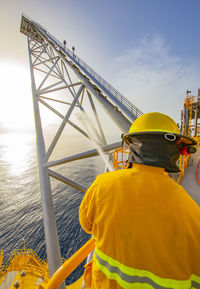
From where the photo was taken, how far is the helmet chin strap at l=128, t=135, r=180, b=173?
104 centimetres

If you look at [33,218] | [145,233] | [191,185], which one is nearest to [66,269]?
[145,233]

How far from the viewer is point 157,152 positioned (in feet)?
3.50

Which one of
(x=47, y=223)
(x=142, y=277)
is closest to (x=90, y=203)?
(x=142, y=277)

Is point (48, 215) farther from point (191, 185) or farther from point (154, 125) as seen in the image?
point (191, 185)

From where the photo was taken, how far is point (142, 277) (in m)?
0.79

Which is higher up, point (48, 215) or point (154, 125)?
point (154, 125)

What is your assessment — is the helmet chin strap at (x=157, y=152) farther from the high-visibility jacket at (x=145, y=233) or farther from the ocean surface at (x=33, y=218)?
the ocean surface at (x=33, y=218)

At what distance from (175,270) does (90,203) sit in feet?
2.29

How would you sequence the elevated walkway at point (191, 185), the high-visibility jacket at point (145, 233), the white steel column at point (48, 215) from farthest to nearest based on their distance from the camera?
the elevated walkway at point (191, 185) < the white steel column at point (48, 215) < the high-visibility jacket at point (145, 233)

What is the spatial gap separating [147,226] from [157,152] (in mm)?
603

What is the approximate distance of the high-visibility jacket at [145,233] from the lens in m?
0.75

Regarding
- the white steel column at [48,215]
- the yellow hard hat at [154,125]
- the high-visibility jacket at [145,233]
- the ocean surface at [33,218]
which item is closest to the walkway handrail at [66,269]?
the high-visibility jacket at [145,233]

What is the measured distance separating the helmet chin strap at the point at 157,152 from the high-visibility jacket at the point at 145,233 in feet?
0.39

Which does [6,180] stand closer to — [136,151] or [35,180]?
[35,180]
